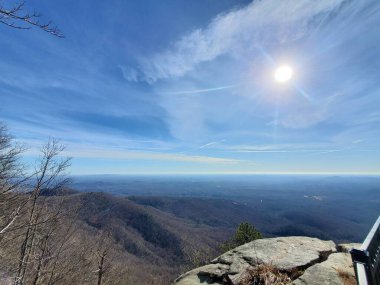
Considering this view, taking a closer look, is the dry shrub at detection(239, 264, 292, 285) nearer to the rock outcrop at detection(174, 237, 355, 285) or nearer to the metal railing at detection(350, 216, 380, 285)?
the rock outcrop at detection(174, 237, 355, 285)

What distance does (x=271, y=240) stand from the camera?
12.3m

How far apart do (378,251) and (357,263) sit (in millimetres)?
1763

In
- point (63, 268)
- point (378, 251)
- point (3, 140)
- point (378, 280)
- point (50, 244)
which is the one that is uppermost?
point (3, 140)

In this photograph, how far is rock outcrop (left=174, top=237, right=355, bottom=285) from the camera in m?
8.21

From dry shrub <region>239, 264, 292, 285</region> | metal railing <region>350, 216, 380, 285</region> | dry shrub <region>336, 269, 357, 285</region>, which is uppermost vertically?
metal railing <region>350, 216, 380, 285</region>

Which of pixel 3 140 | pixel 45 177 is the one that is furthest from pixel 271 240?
pixel 3 140

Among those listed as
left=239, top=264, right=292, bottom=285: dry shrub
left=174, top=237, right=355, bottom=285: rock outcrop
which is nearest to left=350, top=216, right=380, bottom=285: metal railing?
left=174, top=237, right=355, bottom=285: rock outcrop

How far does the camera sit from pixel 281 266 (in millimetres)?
9180

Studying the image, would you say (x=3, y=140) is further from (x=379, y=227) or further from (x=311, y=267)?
(x=379, y=227)

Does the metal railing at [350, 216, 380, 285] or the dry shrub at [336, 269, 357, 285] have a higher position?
the metal railing at [350, 216, 380, 285]

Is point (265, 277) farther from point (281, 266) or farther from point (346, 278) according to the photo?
point (346, 278)

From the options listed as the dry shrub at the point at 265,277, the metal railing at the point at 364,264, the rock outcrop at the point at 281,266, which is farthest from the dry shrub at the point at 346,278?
the metal railing at the point at 364,264

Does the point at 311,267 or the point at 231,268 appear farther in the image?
the point at 231,268

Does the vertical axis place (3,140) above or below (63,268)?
above
